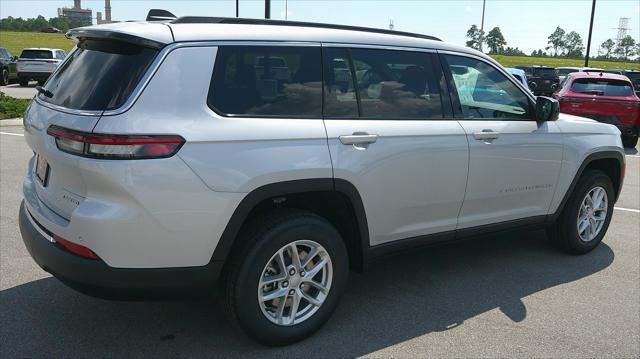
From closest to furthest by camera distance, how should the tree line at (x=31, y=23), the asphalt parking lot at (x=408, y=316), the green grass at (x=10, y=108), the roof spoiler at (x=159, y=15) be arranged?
the asphalt parking lot at (x=408, y=316) < the roof spoiler at (x=159, y=15) < the green grass at (x=10, y=108) < the tree line at (x=31, y=23)

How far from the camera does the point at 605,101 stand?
12.9 meters

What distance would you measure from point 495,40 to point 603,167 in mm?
123679

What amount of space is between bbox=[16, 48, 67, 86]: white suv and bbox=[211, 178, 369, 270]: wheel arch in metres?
24.8

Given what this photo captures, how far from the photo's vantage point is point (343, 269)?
357 centimetres

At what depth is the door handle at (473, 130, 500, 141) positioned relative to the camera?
4169 millimetres

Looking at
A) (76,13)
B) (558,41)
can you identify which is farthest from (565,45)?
(76,13)

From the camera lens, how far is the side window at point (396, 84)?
3.69m

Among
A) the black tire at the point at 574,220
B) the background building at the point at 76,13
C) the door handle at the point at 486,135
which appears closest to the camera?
the door handle at the point at 486,135

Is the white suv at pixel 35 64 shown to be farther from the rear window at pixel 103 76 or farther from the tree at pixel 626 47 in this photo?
the tree at pixel 626 47

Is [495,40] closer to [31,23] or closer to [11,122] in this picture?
[31,23]

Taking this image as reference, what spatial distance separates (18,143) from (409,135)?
9096 millimetres

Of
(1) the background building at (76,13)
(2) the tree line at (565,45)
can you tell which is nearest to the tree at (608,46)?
(2) the tree line at (565,45)

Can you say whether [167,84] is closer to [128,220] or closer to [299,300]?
[128,220]

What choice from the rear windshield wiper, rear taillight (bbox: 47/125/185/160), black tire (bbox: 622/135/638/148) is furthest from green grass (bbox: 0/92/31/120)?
black tire (bbox: 622/135/638/148)
